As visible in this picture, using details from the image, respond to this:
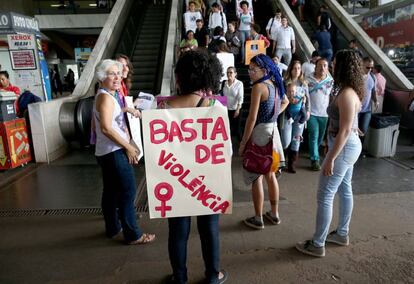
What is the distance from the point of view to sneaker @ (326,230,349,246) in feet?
10.1

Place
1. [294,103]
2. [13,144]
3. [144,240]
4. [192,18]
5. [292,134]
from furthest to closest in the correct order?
[192,18] → [13,144] → [292,134] → [294,103] → [144,240]

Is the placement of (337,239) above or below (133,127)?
below

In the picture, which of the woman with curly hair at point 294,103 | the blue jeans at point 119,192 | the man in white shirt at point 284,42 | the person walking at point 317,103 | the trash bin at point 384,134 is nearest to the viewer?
the blue jeans at point 119,192

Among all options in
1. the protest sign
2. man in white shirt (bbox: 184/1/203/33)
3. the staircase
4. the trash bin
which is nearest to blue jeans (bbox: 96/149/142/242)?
the protest sign

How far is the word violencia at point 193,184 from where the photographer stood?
7.20 feet

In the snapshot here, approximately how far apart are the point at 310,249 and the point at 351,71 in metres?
1.58

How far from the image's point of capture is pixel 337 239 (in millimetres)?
3104

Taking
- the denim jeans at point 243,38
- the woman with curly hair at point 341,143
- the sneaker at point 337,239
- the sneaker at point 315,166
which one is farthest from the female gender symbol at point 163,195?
the denim jeans at point 243,38

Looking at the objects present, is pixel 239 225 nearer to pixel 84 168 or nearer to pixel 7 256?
pixel 7 256

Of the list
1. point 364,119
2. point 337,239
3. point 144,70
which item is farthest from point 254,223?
point 144,70

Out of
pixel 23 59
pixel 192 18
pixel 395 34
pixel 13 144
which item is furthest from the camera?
pixel 395 34

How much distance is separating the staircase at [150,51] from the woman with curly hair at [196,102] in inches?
281

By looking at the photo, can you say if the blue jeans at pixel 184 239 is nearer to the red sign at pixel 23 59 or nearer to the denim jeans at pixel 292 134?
the denim jeans at pixel 292 134

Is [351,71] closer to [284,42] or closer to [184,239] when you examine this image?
[184,239]
